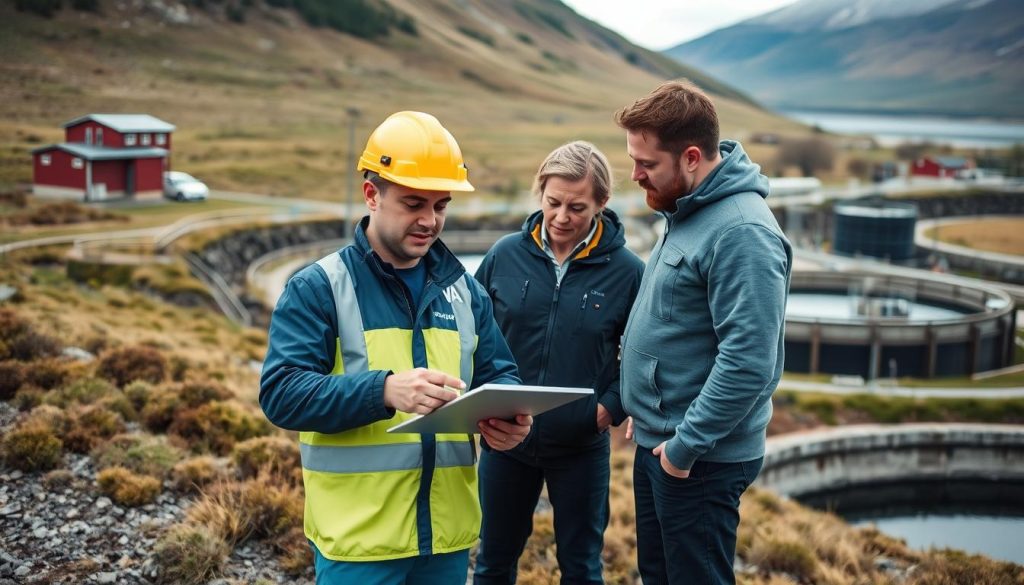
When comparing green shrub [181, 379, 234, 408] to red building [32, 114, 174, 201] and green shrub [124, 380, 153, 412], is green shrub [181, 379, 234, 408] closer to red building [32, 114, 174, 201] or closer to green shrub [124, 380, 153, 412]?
green shrub [124, 380, 153, 412]

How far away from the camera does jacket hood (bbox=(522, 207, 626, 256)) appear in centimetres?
397

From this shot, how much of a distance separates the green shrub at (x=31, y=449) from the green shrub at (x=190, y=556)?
1358 millimetres

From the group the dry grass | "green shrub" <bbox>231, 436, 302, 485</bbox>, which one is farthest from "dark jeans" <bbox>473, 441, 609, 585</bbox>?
the dry grass

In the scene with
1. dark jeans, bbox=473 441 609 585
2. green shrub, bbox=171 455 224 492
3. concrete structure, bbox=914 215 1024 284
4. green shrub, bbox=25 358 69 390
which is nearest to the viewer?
dark jeans, bbox=473 441 609 585

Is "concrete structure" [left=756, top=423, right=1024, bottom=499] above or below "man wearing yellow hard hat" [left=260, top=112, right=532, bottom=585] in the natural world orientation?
below

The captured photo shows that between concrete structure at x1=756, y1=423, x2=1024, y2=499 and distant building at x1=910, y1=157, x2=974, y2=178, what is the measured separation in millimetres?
73573

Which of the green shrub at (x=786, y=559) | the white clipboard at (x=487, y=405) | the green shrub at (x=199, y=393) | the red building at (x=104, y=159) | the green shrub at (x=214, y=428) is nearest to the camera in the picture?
the white clipboard at (x=487, y=405)

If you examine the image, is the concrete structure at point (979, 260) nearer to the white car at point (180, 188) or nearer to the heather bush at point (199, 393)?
the white car at point (180, 188)

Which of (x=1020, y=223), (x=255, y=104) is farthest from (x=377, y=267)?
(x=1020, y=223)

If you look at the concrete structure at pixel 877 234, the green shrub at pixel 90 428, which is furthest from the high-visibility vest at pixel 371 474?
the concrete structure at pixel 877 234

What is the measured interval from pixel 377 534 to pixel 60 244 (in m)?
19.6

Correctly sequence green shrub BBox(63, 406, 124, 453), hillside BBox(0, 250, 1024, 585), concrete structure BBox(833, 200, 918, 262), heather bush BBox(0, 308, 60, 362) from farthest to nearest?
concrete structure BBox(833, 200, 918, 262)
heather bush BBox(0, 308, 60, 362)
green shrub BBox(63, 406, 124, 453)
hillside BBox(0, 250, 1024, 585)

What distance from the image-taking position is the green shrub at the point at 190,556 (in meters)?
4.33

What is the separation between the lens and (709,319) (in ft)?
10.4
